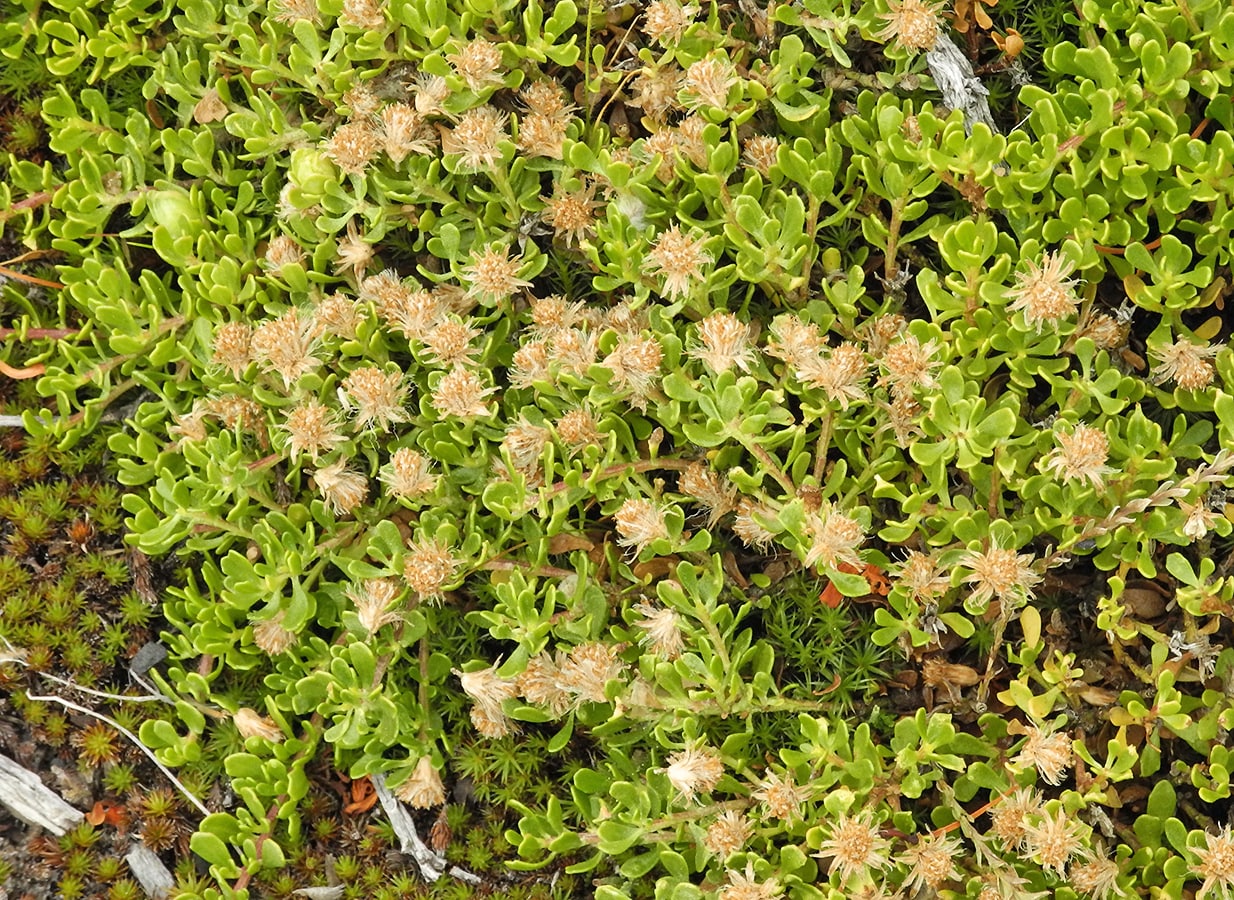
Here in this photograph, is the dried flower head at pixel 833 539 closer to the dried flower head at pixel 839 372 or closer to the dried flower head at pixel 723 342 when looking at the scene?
the dried flower head at pixel 839 372

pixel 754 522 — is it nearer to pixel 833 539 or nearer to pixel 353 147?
pixel 833 539

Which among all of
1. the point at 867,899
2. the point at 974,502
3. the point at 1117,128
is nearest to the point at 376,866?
the point at 867,899

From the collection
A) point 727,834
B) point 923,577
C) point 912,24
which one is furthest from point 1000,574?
point 912,24

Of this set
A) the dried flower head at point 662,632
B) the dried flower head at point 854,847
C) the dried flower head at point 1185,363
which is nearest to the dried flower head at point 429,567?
the dried flower head at point 662,632

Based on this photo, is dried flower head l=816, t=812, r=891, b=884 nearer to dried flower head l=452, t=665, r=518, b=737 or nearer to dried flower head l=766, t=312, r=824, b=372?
dried flower head l=452, t=665, r=518, b=737

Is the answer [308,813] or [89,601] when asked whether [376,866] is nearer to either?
[308,813]
